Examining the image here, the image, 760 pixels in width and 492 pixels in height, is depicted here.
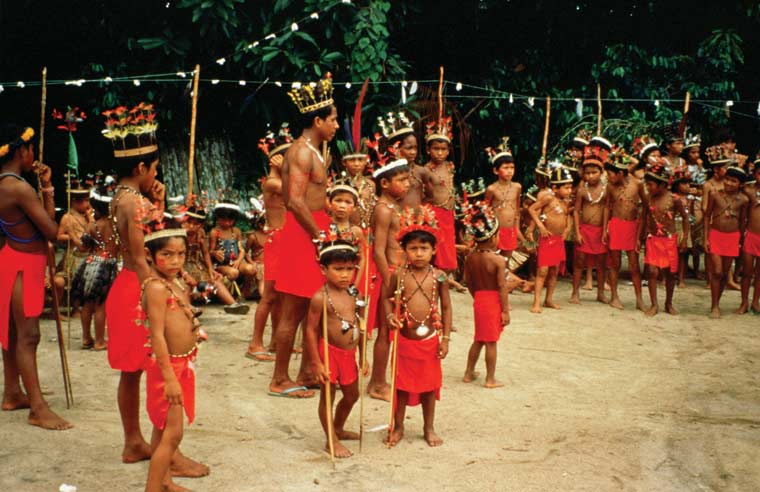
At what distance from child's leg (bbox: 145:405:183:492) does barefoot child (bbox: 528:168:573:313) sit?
20.3 feet

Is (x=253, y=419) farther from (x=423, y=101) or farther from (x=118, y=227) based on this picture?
(x=423, y=101)

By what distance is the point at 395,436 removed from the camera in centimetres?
529

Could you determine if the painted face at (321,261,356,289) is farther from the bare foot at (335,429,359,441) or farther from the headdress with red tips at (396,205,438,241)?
the bare foot at (335,429,359,441)

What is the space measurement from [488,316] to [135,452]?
2961mm

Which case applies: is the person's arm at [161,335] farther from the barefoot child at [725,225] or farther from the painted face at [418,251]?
the barefoot child at [725,225]

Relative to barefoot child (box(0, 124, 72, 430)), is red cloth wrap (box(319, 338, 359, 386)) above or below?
below

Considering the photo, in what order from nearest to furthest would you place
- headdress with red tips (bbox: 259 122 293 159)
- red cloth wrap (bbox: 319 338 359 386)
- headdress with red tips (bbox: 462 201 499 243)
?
red cloth wrap (bbox: 319 338 359 386), headdress with red tips (bbox: 462 201 499 243), headdress with red tips (bbox: 259 122 293 159)

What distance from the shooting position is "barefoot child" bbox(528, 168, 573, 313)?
9.82m

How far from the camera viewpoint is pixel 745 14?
44.9ft

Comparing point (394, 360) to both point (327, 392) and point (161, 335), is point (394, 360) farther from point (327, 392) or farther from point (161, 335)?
point (161, 335)

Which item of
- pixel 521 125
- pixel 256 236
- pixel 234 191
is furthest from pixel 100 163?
pixel 521 125

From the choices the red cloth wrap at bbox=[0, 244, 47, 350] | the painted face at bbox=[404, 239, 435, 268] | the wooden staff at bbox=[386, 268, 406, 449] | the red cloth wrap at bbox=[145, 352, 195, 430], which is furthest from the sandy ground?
the painted face at bbox=[404, 239, 435, 268]

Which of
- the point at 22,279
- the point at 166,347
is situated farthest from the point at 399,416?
the point at 22,279

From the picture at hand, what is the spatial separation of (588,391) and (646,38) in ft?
31.0
